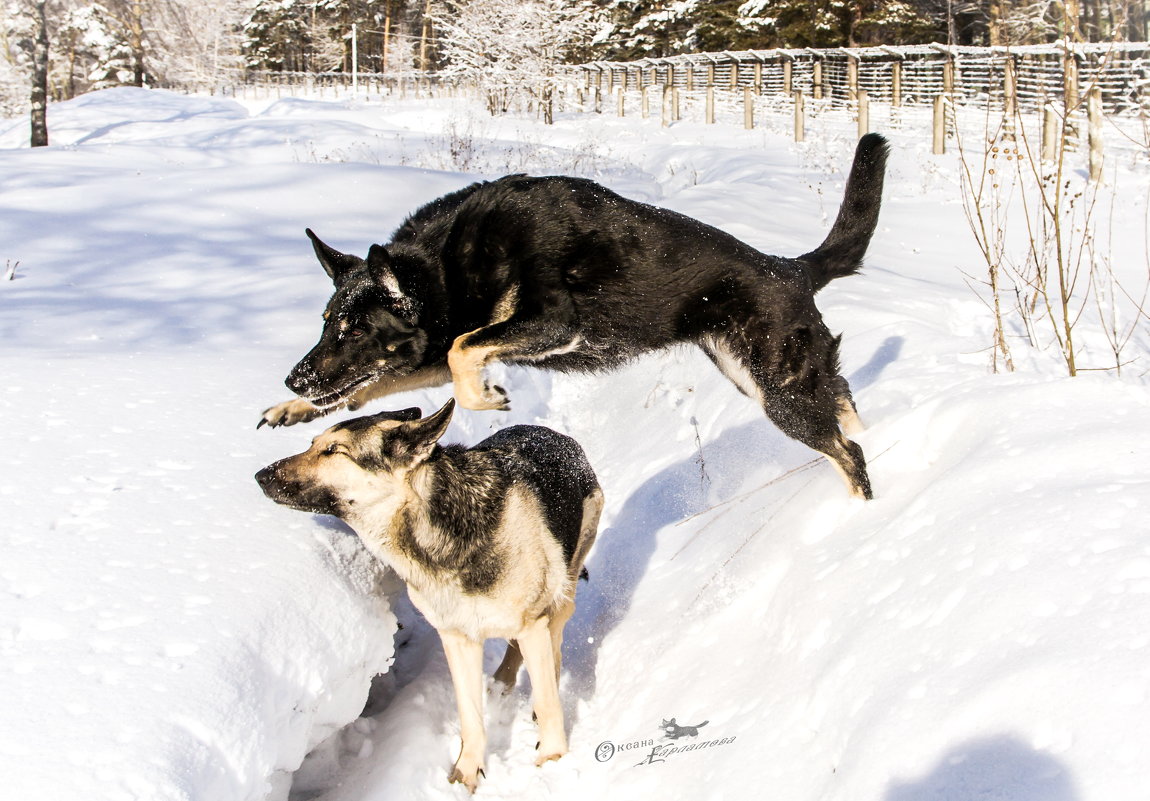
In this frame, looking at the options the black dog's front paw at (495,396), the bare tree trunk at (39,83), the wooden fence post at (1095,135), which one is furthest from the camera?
the bare tree trunk at (39,83)

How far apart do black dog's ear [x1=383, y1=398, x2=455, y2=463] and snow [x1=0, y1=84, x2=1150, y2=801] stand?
0.55 meters

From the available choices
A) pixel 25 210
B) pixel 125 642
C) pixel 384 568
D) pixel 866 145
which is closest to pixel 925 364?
pixel 866 145

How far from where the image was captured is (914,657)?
247 cm

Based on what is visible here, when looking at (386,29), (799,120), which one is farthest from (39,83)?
(386,29)

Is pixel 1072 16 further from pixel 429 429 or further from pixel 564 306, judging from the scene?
pixel 429 429

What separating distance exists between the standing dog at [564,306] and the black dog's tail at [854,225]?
16.1 inches

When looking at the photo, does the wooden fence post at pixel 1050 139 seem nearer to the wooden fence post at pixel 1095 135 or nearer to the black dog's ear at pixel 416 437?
the wooden fence post at pixel 1095 135

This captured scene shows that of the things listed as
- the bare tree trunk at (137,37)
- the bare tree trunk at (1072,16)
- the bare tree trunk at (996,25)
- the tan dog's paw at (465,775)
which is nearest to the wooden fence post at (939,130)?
the bare tree trunk at (996,25)

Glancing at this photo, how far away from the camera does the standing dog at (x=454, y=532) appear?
3176 millimetres

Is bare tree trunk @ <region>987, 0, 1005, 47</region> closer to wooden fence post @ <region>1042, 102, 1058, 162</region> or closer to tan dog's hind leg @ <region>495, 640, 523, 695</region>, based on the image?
wooden fence post @ <region>1042, 102, 1058, 162</region>

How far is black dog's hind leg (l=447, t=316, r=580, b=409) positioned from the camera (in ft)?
12.4

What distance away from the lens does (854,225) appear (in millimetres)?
4555

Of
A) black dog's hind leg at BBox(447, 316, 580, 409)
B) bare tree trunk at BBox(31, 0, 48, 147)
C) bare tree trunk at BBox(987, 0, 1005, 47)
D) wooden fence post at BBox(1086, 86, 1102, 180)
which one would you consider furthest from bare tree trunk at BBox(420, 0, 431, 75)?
black dog's hind leg at BBox(447, 316, 580, 409)

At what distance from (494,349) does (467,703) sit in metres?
1.48
